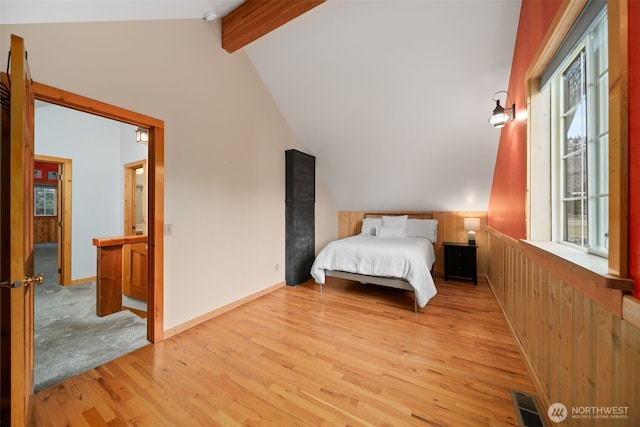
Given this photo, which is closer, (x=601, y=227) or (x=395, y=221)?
(x=601, y=227)

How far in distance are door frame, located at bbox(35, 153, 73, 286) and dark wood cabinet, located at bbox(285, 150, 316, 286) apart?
3.24m

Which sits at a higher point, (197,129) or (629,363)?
(197,129)

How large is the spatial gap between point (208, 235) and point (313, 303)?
1.48 m

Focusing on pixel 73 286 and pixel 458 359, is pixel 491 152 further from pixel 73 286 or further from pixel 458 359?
Result: pixel 73 286

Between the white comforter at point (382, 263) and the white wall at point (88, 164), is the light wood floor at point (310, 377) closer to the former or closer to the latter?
the white comforter at point (382, 263)

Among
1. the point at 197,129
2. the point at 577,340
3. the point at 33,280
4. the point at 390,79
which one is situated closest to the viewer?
the point at 577,340

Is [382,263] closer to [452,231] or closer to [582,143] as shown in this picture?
[582,143]

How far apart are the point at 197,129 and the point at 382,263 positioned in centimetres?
254

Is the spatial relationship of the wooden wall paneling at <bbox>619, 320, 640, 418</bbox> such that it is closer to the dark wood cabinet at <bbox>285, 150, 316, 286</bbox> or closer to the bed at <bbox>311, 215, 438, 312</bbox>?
the bed at <bbox>311, 215, 438, 312</bbox>

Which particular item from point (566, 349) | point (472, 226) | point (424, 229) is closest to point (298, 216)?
point (424, 229)

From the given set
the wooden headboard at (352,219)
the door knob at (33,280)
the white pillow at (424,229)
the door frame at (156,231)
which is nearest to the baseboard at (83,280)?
the door frame at (156,231)

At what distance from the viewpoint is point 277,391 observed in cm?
158

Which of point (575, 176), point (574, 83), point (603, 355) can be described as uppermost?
point (574, 83)

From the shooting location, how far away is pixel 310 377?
170 cm
